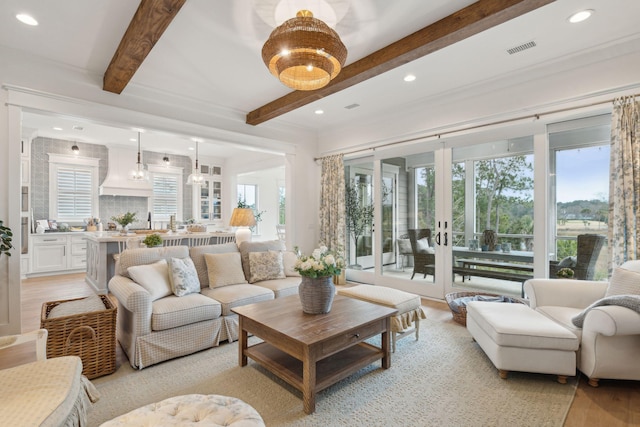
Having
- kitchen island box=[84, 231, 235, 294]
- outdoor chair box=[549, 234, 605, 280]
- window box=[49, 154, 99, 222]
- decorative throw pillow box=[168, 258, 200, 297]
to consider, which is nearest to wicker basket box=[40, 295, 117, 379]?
decorative throw pillow box=[168, 258, 200, 297]

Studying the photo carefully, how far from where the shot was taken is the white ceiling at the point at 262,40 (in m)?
2.62

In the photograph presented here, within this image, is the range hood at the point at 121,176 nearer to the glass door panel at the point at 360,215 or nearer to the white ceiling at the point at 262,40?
the white ceiling at the point at 262,40

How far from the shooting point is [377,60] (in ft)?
10.7

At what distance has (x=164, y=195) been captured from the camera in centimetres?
866

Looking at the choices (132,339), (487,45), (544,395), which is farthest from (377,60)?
(132,339)

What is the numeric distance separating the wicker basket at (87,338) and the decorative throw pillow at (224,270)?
3.53 ft

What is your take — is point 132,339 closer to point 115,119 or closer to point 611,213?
point 115,119

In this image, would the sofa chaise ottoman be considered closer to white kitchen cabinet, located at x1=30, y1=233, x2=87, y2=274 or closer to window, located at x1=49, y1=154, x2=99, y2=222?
white kitchen cabinet, located at x1=30, y1=233, x2=87, y2=274

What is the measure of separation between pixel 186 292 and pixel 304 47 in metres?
2.51

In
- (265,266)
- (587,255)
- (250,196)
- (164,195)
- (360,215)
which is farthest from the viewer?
(250,196)

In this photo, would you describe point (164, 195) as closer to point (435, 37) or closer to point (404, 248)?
point (404, 248)

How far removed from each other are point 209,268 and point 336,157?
3.27m

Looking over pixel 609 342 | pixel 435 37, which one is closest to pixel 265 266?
pixel 435 37

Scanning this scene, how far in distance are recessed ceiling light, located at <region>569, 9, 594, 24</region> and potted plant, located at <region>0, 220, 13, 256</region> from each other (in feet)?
18.3
